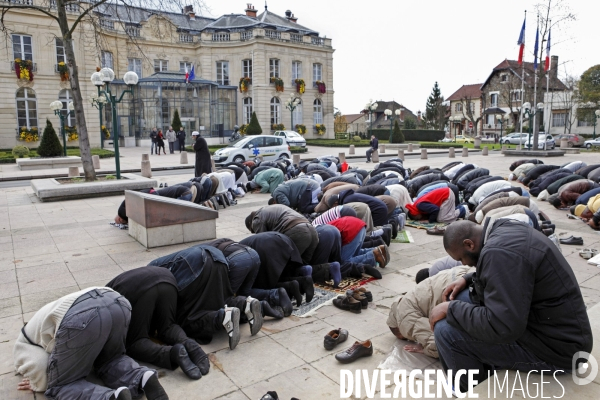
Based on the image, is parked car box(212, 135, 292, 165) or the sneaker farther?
parked car box(212, 135, 292, 165)

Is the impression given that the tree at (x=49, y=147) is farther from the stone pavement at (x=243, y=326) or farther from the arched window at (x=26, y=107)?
the stone pavement at (x=243, y=326)

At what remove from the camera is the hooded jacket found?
9.38 feet

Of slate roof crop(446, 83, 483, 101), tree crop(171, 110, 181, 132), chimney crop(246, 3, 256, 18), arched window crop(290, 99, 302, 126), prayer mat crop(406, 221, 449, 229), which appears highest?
chimney crop(246, 3, 256, 18)

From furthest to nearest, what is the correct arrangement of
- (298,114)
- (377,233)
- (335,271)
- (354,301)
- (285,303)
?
1. (298,114)
2. (377,233)
3. (335,271)
4. (354,301)
5. (285,303)

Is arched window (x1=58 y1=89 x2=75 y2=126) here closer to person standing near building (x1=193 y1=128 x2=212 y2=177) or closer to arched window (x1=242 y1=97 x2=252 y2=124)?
arched window (x1=242 y1=97 x2=252 y2=124)

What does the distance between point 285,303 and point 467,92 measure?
3202 inches

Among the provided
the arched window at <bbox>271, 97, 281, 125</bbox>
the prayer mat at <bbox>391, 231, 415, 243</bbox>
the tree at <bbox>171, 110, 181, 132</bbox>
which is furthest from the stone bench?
the arched window at <bbox>271, 97, 281, 125</bbox>

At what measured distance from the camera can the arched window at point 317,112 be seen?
49.5 meters

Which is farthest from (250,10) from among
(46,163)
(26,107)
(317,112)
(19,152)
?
(46,163)

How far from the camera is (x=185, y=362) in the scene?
3.76 meters

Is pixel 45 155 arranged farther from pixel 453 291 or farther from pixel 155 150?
pixel 453 291

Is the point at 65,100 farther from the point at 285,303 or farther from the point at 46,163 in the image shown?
the point at 285,303

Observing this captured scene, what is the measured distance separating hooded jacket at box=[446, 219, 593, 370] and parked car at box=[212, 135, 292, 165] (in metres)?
20.5

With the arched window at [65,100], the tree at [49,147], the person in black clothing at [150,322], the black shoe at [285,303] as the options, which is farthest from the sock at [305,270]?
the arched window at [65,100]
